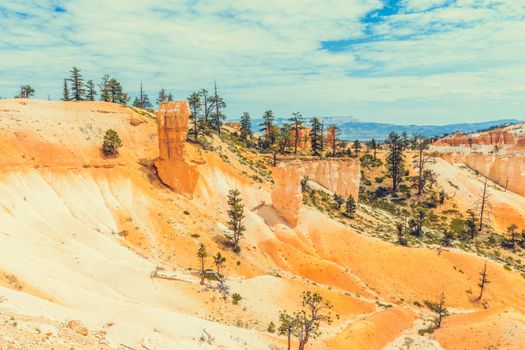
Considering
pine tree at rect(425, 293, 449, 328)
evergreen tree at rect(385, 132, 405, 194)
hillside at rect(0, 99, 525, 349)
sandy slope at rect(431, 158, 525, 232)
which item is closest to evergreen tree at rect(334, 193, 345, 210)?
hillside at rect(0, 99, 525, 349)

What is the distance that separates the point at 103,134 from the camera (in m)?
56.3

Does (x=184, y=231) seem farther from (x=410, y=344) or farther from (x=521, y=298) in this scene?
(x=521, y=298)

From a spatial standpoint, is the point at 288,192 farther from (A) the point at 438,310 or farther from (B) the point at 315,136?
(B) the point at 315,136

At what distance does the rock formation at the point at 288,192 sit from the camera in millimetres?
59125

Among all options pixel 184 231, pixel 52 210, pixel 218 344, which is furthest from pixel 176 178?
pixel 218 344

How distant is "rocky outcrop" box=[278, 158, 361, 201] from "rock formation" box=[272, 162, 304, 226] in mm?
23112

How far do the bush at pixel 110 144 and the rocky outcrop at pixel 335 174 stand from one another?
40588 millimetres

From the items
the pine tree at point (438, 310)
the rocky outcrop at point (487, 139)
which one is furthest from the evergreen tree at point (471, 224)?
the rocky outcrop at point (487, 139)

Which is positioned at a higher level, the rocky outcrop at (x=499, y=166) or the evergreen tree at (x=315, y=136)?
the evergreen tree at (x=315, y=136)

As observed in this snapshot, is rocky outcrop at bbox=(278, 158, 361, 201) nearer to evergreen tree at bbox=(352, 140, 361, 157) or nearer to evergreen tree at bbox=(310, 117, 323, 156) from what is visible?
evergreen tree at bbox=(310, 117, 323, 156)

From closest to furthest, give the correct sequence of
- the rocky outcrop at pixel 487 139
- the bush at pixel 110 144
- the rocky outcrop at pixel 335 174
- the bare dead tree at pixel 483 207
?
the bush at pixel 110 144, the bare dead tree at pixel 483 207, the rocky outcrop at pixel 335 174, the rocky outcrop at pixel 487 139

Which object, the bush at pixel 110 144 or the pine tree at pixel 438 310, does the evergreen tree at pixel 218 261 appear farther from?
the pine tree at pixel 438 310

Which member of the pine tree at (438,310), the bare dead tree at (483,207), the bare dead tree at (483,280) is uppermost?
the bare dead tree at (483,207)

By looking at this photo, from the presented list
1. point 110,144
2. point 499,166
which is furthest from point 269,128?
point 499,166
